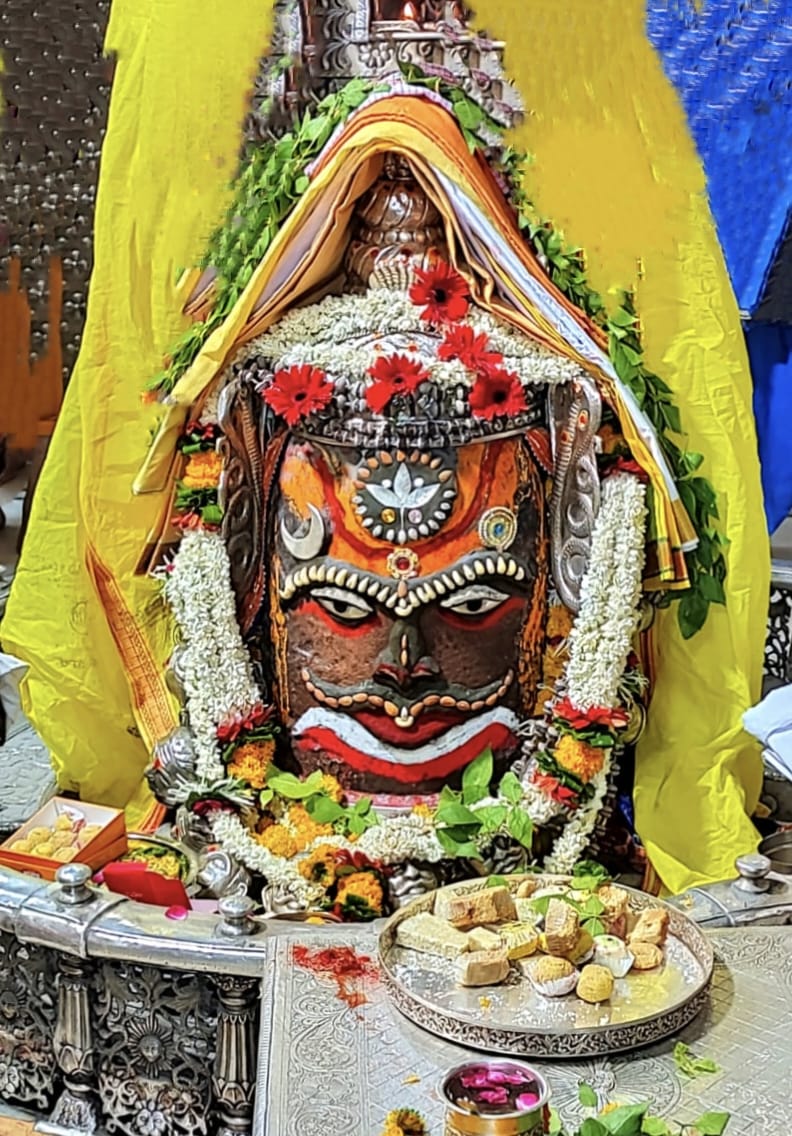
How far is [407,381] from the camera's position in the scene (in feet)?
10.9

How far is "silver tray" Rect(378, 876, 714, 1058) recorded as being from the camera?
227cm

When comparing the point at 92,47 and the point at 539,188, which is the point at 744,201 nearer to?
the point at 539,188

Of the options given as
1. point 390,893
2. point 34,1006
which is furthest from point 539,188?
point 34,1006

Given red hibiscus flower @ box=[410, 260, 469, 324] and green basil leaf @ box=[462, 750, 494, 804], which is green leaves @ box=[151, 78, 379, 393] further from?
green basil leaf @ box=[462, 750, 494, 804]

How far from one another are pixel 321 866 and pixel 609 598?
906 millimetres

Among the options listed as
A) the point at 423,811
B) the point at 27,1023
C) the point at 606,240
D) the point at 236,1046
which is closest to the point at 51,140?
the point at 606,240

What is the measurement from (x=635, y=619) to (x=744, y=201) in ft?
4.45

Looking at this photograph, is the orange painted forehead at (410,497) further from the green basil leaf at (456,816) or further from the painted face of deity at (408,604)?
the green basil leaf at (456,816)

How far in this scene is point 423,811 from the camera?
3.47 meters

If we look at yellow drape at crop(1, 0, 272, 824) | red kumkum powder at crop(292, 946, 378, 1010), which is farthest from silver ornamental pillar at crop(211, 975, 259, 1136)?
yellow drape at crop(1, 0, 272, 824)

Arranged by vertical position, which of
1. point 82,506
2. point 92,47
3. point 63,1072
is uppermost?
point 92,47

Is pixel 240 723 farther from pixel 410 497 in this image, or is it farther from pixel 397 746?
pixel 410 497

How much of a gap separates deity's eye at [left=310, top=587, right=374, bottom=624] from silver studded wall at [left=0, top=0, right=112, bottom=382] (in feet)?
3.80

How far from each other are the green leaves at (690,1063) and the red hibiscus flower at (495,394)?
1.54 metres
